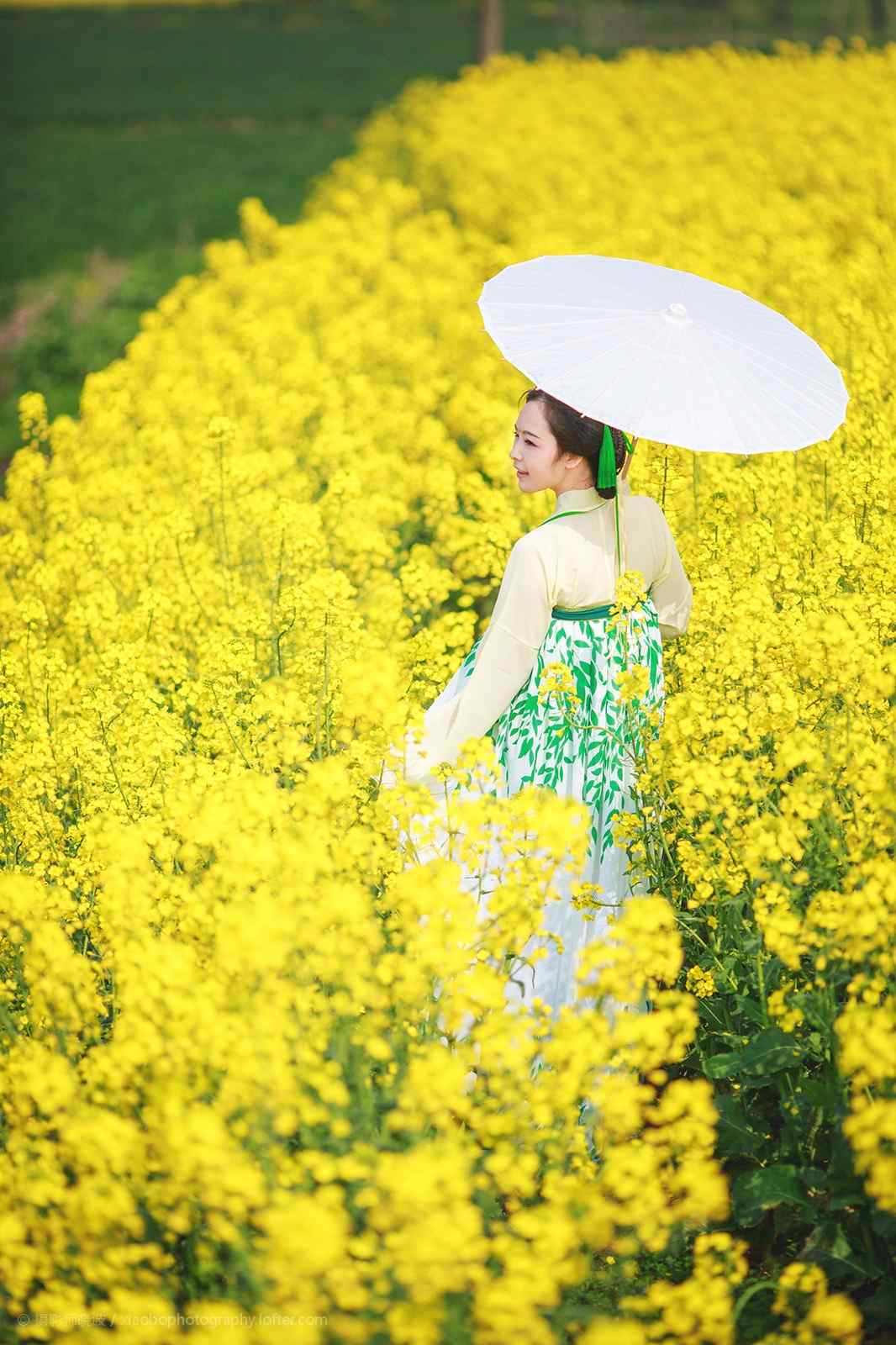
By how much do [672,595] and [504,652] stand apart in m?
0.64

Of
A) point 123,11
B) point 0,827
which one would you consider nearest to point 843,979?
point 0,827

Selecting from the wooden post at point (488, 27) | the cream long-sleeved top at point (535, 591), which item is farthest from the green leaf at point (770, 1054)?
the wooden post at point (488, 27)

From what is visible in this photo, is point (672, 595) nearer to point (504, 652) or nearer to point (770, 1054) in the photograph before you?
point (504, 652)

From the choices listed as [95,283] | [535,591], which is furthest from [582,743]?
[95,283]

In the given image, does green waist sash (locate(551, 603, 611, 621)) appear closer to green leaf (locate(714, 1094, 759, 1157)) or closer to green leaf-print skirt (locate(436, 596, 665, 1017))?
green leaf-print skirt (locate(436, 596, 665, 1017))

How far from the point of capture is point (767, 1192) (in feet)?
9.74

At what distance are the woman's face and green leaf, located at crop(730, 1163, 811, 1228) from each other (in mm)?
1713

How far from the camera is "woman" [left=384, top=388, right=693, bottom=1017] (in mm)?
3398

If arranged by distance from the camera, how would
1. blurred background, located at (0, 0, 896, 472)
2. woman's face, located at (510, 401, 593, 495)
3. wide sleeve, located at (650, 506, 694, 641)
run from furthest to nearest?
blurred background, located at (0, 0, 896, 472)
wide sleeve, located at (650, 506, 694, 641)
woman's face, located at (510, 401, 593, 495)

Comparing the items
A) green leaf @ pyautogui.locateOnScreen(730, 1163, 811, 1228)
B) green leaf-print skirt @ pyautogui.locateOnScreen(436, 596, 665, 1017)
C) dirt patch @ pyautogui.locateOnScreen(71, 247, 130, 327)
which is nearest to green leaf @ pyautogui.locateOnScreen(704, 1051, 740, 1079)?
green leaf @ pyautogui.locateOnScreen(730, 1163, 811, 1228)

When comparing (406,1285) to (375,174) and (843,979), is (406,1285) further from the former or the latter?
(375,174)

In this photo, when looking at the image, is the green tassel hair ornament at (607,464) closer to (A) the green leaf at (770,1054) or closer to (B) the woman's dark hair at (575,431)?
(B) the woman's dark hair at (575,431)

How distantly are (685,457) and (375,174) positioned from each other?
9.99 metres

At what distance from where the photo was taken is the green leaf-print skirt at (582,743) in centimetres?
351
